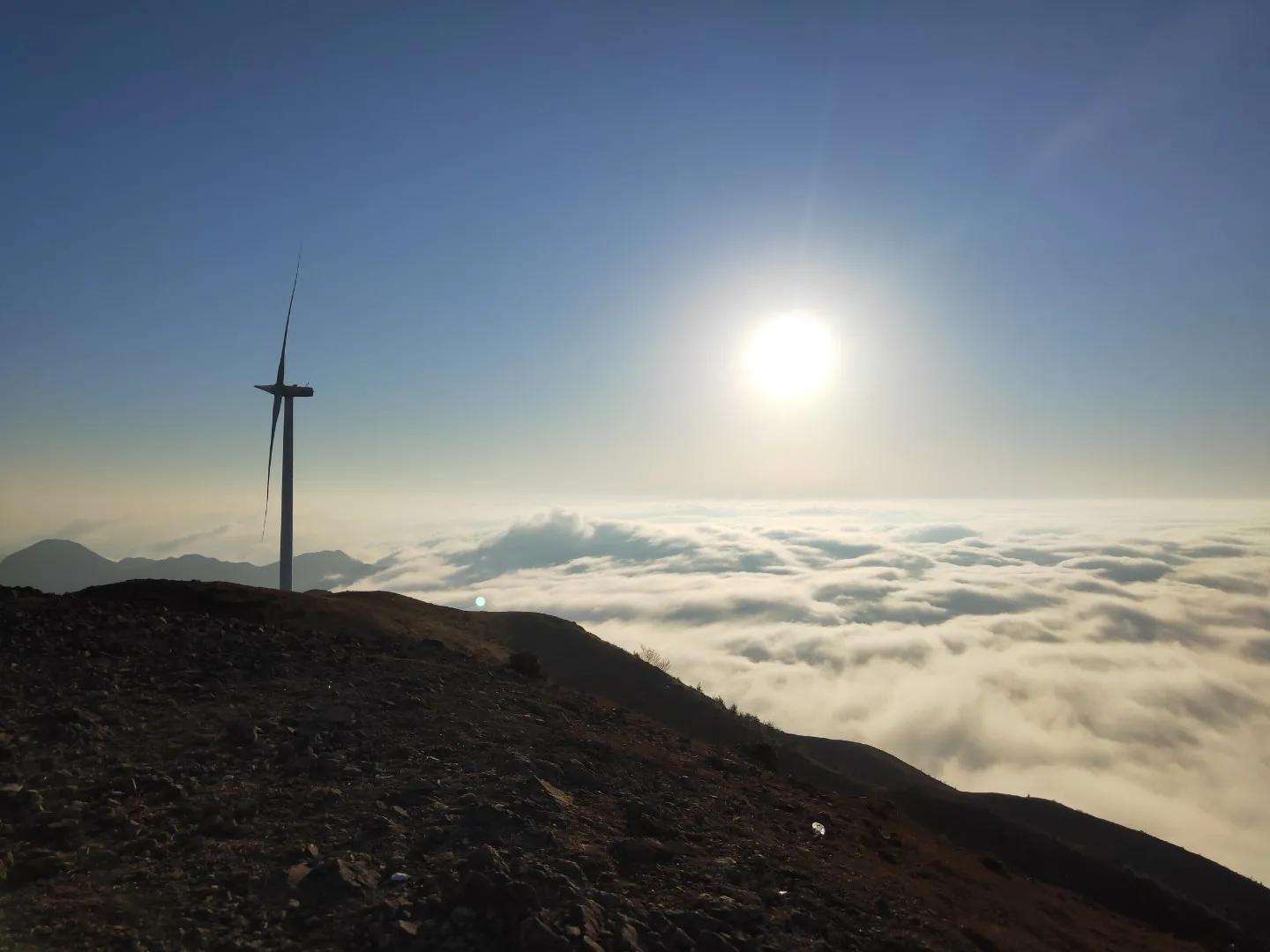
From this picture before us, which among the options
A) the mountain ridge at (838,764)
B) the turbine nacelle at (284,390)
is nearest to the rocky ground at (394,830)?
the mountain ridge at (838,764)

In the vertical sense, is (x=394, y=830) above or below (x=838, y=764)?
above

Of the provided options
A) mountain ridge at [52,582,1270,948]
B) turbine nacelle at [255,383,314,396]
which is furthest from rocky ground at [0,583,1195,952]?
turbine nacelle at [255,383,314,396]

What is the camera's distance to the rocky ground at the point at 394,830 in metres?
6.79

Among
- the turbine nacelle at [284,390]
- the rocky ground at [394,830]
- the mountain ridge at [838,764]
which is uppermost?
the turbine nacelle at [284,390]

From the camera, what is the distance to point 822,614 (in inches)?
7101

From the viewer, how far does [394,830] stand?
8508 millimetres

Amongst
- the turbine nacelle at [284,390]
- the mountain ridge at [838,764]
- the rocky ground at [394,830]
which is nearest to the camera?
the rocky ground at [394,830]

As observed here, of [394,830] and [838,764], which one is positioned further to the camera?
[838,764]

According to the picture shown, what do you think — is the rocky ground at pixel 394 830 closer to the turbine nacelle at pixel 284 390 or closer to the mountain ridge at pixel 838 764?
the mountain ridge at pixel 838 764

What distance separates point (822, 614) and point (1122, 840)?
14901 cm

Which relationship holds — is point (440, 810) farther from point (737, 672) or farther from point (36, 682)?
point (737, 672)

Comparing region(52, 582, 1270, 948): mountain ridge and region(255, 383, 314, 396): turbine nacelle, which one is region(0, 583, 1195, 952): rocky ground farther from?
region(255, 383, 314, 396): turbine nacelle

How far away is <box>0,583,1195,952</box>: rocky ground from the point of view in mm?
6785

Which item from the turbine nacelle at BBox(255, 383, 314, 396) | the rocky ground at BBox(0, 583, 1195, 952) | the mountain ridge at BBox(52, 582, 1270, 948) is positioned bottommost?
the mountain ridge at BBox(52, 582, 1270, 948)
